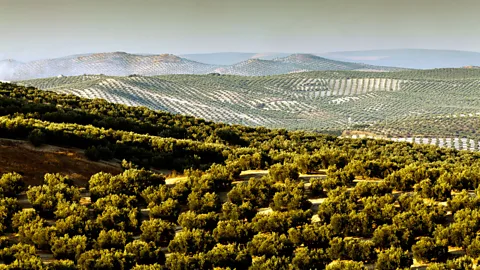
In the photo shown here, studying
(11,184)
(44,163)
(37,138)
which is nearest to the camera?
(11,184)

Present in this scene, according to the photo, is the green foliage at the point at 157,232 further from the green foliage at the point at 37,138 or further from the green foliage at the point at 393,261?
the green foliage at the point at 37,138

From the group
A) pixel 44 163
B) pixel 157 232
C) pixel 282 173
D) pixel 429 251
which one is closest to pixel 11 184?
pixel 44 163

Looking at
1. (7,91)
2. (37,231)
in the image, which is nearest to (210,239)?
(37,231)

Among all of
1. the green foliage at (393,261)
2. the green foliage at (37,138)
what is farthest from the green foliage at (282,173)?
the green foliage at (37,138)

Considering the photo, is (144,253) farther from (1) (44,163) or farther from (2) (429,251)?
(1) (44,163)

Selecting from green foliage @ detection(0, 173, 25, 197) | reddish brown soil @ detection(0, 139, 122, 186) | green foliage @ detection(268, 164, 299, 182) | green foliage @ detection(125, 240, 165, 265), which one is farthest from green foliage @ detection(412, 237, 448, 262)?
green foliage @ detection(0, 173, 25, 197)

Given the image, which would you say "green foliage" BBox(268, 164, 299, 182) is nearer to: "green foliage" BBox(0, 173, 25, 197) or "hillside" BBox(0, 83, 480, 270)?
"hillside" BBox(0, 83, 480, 270)

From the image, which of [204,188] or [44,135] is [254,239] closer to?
[204,188]
